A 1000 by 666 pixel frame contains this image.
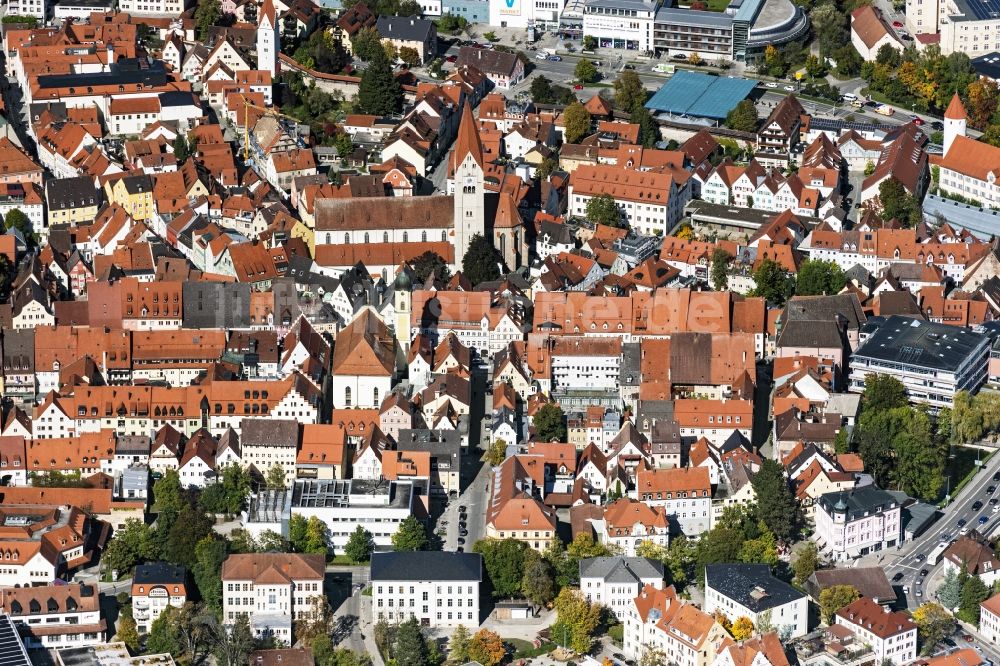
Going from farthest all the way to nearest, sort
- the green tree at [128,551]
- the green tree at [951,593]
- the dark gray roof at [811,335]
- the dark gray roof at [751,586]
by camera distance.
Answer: the dark gray roof at [811,335]
the green tree at [128,551]
the green tree at [951,593]
the dark gray roof at [751,586]

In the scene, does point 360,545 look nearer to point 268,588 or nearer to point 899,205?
point 268,588

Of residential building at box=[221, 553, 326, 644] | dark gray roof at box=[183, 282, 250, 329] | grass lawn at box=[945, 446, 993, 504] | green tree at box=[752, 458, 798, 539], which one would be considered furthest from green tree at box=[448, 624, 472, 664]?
dark gray roof at box=[183, 282, 250, 329]

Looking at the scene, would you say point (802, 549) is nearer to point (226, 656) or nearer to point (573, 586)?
point (573, 586)

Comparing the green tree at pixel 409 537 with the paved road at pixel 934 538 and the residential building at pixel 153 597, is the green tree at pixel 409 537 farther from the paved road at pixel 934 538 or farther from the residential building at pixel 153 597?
the paved road at pixel 934 538

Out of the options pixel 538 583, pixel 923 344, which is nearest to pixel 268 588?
pixel 538 583

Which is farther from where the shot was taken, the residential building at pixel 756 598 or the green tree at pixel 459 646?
the residential building at pixel 756 598

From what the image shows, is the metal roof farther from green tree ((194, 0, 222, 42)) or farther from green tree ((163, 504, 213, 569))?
green tree ((163, 504, 213, 569))

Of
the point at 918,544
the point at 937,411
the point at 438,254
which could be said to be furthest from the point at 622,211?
the point at 918,544

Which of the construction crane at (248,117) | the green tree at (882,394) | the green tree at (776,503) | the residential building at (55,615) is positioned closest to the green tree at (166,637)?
the residential building at (55,615)
